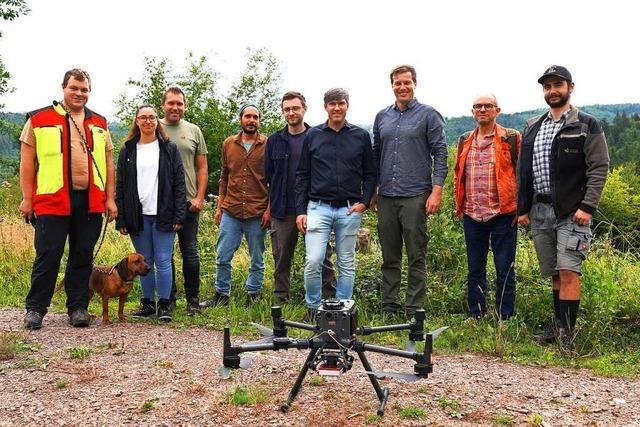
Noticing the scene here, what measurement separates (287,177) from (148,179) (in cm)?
131

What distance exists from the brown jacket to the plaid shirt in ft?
8.76

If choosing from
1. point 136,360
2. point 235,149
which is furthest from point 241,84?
point 136,360

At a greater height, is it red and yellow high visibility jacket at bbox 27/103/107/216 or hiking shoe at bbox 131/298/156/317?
red and yellow high visibility jacket at bbox 27/103/107/216

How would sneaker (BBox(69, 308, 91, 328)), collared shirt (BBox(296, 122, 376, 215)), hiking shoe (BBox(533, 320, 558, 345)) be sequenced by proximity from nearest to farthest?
hiking shoe (BBox(533, 320, 558, 345)), collared shirt (BBox(296, 122, 376, 215)), sneaker (BBox(69, 308, 91, 328))

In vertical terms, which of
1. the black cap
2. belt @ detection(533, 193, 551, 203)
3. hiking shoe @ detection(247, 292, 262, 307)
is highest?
Answer: the black cap

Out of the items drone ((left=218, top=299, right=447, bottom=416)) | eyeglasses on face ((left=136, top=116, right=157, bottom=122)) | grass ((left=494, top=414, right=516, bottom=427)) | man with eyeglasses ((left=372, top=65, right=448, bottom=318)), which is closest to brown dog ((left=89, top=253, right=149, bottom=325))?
eyeglasses on face ((left=136, top=116, right=157, bottom=122))

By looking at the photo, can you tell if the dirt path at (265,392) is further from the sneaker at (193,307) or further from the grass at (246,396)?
the sneaker at (193,307)

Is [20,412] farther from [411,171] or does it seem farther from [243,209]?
[411,171]

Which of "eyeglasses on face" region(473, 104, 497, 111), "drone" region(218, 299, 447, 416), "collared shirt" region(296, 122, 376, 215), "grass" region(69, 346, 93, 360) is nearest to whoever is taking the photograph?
"drone" region(218, 299, 447, 416)

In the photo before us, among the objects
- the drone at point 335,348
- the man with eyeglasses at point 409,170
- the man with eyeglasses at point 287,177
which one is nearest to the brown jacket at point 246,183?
the man with eyeglasses at point 287,177

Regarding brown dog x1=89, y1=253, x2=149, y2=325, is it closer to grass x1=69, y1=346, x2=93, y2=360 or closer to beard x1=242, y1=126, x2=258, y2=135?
grass x1=69, y1=346, x2=93, y2=360

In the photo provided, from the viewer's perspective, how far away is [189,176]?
6.41m

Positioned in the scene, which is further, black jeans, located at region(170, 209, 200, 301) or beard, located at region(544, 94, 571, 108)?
black jeans, located at region(170, 209, 200, 301)

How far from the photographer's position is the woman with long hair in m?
A: 5.95
